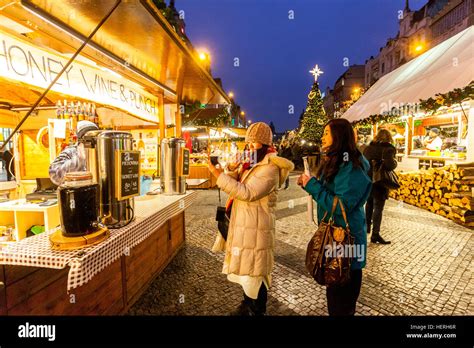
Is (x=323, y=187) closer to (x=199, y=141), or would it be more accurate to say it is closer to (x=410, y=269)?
(x=410, y=269)

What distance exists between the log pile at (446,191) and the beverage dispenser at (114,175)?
742 cm

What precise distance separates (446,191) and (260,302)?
672 cm

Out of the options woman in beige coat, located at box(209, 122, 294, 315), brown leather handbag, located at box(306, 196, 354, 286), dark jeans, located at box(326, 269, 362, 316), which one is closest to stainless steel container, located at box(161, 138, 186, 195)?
woman in beige coat, located at box(209, 122, 294, 315)

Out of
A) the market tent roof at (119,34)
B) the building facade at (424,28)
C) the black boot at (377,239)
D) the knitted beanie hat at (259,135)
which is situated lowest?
the black boot at (377,239)

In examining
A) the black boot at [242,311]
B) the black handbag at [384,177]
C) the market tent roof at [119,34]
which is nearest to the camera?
the market tent roof at [119,34]

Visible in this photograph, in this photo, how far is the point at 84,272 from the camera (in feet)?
4.94

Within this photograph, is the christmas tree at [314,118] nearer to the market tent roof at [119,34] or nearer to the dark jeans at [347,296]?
the market tent roof at [119,34]

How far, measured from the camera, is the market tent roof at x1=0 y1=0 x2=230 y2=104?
2242mm

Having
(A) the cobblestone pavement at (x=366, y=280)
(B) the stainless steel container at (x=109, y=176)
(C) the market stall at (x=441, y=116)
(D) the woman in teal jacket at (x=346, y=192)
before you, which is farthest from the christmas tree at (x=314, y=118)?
(B) the stainless steel container at (x=109, y=176)

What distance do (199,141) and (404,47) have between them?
78.5ft

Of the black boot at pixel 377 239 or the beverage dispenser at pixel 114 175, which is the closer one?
the beverage dispenser at pixel 114 175

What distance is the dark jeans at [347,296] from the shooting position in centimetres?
208

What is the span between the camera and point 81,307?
88.7 inches

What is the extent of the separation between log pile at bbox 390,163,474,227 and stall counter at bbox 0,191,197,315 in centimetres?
664
